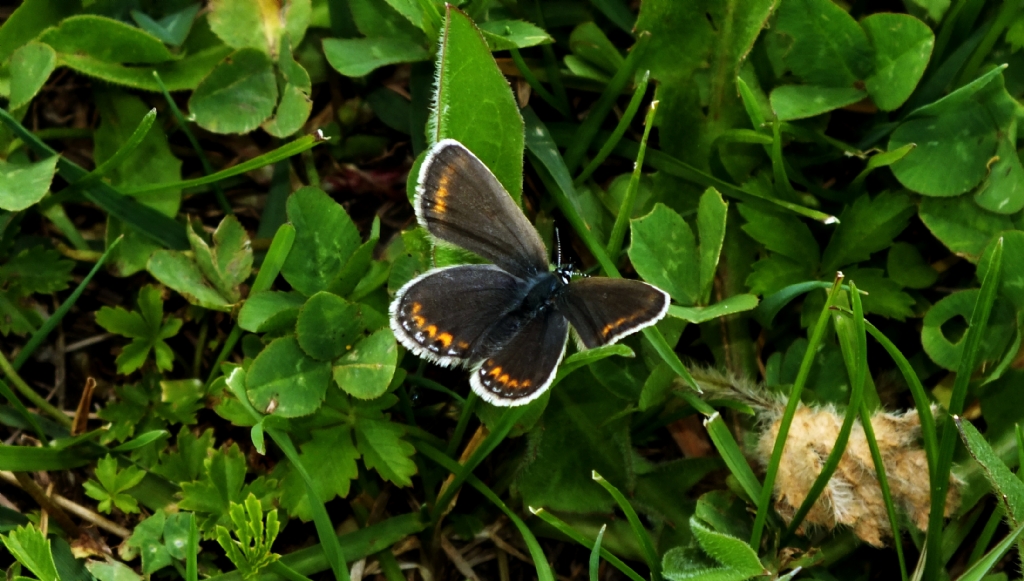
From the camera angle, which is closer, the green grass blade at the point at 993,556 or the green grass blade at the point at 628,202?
the green grass blade at the point at 993,556

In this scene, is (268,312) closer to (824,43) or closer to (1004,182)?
(824,43)

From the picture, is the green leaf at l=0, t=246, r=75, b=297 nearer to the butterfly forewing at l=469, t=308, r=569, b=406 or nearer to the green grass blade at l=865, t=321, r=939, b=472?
the butterfly forewing at l=469, t=308, r=569, b=406

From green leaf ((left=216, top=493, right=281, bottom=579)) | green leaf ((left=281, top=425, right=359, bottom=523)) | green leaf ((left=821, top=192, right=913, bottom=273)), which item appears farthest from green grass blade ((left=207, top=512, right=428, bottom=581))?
green leaf ((left=821, top=192, right=913, bottom=273))

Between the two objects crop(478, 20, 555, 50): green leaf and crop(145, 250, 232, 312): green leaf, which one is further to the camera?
crop(145, 250, 232, 312): green leaf

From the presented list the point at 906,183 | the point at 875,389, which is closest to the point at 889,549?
the point at 875,389

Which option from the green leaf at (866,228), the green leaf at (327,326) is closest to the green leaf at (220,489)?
the green leaf at (327,326)

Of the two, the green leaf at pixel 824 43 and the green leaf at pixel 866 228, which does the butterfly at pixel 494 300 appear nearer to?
the green leaf at pixel 866 228

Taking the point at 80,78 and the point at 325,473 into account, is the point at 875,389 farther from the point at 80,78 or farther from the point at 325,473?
the point at 80,78
